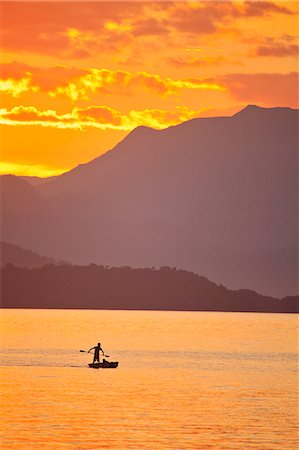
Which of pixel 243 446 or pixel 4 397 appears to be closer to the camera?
pixel 243 446

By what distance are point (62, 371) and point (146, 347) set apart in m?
62.7

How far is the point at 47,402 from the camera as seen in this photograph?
83188mm

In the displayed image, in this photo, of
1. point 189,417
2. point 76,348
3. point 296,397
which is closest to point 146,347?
point 76,348

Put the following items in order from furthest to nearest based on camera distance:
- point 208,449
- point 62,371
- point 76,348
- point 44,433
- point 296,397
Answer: point 76,348
point 62,371
point 296,397
point 44,433
point 208,449

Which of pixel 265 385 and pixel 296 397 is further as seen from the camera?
pixel 265 385

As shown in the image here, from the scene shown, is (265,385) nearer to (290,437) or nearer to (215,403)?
(215,403)

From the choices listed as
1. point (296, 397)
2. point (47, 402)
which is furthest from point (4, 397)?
point (296, 397)

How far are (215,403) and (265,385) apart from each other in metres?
19.0

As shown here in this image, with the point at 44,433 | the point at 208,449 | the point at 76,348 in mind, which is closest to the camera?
the point at 208,449

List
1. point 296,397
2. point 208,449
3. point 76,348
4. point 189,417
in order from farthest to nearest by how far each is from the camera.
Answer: point 76,348 < point 296,397 < point 189,417 < point 208,449

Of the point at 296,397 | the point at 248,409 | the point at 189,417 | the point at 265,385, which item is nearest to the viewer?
the point at 189,417

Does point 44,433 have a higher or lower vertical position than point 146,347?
lower

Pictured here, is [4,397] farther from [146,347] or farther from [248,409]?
[146,347]

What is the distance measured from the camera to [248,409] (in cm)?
8238
